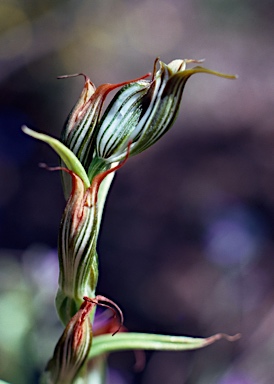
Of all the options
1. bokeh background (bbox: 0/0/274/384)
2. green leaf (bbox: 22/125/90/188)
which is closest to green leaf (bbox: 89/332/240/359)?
green leaf (bbox: 22/125/90/188)

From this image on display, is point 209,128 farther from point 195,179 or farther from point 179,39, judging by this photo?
point 179,39

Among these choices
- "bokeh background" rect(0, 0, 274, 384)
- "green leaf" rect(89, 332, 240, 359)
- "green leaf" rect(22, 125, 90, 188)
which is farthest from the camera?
"bokeh background" rect(0, 0, 274, 384)

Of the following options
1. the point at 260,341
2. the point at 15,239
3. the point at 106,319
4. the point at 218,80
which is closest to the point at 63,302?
the point at 106,319

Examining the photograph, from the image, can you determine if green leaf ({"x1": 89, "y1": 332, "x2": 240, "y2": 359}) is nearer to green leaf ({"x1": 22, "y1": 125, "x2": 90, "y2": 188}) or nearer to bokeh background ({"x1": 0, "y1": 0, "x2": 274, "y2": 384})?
green leaf ({"x1": 22, "y1": 125, "x2": 90, "y2": 188})

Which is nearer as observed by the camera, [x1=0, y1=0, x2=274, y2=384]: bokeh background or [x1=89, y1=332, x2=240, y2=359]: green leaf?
[x1=89, y1=332, x2=240, y2=359]: green leaf

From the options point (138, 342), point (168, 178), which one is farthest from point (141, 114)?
point (168, 178)

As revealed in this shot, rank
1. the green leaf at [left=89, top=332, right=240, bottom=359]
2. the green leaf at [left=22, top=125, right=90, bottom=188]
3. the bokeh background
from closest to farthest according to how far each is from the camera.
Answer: the green leaf at [left=22, top=125, right=90, bottom=188] → the green leaf at [left=89, top=332, right=240, bottom=359] → the bokeh background

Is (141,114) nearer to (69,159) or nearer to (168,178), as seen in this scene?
(69,159)

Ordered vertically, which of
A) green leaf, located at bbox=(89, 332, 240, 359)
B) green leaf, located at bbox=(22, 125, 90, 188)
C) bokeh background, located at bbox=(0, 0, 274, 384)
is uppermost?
green leaf, located at bbox=(22, 125, 90, 188)

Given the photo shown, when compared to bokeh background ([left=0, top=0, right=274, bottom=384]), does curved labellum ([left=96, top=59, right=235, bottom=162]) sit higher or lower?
higher
